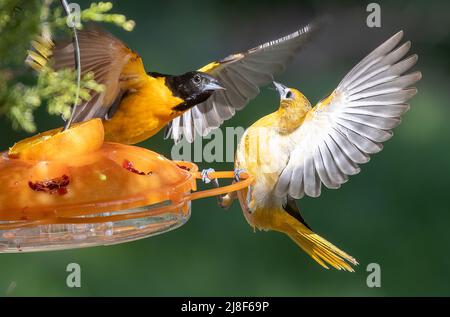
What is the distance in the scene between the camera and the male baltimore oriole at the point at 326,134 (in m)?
2.77

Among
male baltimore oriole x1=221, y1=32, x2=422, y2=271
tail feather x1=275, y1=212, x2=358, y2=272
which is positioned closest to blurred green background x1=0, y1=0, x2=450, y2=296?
tail feather x1=275, y1=212, x2=358, y2=272

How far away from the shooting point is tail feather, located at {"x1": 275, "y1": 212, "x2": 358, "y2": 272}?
3.08 m

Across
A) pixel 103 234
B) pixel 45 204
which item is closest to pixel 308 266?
pixel 103 234

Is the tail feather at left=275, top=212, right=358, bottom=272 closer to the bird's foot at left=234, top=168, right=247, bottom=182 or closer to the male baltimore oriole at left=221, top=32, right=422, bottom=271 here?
the male baltimore oriole at left=221, top=32, right=422, bottom=271

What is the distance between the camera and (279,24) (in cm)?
609

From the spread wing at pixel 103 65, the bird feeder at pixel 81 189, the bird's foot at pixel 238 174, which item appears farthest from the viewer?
the bird's foot at pixel 238 174

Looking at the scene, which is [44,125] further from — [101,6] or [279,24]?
[101,6]

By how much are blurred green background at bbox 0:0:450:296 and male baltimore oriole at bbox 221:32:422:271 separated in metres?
2.00

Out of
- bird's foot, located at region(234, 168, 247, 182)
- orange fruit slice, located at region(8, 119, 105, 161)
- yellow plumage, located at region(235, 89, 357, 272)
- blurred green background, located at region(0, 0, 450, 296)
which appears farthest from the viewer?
blurred green background, located at region(0, 0, 450, 296)

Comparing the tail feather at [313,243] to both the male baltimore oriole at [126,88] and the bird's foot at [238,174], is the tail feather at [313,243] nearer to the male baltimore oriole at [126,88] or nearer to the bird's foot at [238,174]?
the bird's foot at [238,174]

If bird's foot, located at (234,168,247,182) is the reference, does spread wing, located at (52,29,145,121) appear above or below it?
above

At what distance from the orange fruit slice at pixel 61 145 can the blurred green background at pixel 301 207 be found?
103 inches

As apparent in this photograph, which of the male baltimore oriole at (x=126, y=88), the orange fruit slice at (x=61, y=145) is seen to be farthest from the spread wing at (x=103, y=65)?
the orange fruit slice at (x=61, y=145)

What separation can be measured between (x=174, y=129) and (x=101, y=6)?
1.49 metres
